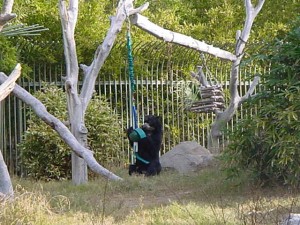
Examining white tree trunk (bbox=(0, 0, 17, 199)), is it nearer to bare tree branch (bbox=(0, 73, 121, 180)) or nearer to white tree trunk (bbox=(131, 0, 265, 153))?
bare tree branch (bbox=(0, 73, 121, 180))

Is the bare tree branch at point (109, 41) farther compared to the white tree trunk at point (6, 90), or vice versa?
the bare tree branch at point (109, 41)

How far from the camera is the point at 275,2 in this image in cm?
1764

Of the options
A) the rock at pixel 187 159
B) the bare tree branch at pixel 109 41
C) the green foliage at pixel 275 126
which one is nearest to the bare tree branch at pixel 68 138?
the bare tree branch at pixel 109 41

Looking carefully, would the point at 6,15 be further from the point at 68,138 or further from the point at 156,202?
the point at 68,138

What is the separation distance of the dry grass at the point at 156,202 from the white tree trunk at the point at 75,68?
1.33 ft

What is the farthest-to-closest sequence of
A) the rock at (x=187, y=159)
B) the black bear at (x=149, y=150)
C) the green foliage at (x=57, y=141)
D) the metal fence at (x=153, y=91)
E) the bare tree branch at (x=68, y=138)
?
the metal fence at (x=153, y=91)
the green foliage at (x=57, y=141)
the rock at (x=187, y=159)
the black bear at (x=149, y=150)
the bare tree branch at (x=68, y=138)

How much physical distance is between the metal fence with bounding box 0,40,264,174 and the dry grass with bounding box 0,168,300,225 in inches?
83.2

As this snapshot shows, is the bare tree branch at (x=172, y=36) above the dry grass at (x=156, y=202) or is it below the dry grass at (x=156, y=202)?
above

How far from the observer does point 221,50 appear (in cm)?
1263

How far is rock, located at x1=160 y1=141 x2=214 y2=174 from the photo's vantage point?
40.4 ft

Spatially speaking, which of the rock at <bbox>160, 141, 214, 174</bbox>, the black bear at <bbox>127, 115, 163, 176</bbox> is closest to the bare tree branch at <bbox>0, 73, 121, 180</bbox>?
the black bear at <bbox>127, 115, 163, 176</bbox>

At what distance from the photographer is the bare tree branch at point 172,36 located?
10977 millimetres

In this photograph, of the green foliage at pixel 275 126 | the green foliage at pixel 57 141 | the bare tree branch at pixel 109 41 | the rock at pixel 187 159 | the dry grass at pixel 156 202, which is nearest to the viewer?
the dry grass at pixel 156 202

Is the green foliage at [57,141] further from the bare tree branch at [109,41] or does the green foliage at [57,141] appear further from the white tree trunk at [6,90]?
the white tree trunk at [6,90]
